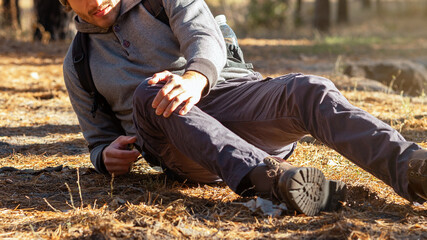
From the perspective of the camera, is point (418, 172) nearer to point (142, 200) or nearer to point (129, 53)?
point (142, 200)

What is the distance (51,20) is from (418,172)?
9172 millimetres

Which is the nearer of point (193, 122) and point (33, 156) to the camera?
point (193, 122)

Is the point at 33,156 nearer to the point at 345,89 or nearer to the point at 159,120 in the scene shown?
the point at 159,120

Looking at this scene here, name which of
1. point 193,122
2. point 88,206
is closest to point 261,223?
point 193,122

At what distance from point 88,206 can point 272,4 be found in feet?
56.3

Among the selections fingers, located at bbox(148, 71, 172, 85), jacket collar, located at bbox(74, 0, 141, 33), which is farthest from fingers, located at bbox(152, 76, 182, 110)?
jacket collar, located at bbox(74, 0, 141, 33)

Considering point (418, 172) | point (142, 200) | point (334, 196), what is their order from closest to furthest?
point (418, 172) → point (334, 196) → point (142, 200)

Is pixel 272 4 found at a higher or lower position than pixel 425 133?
lower

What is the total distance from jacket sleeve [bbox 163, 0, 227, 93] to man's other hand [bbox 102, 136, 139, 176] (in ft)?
1.92

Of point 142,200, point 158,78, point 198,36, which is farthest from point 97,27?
point 142,200

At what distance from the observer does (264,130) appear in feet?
9.16

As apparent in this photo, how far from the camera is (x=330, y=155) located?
12.5 feet

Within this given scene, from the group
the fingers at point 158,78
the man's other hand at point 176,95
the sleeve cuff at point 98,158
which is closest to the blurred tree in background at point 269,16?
the sleeve cuff at point 98,158

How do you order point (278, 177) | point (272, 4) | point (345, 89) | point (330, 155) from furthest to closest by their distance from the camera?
point (272, 4), point (345, 89), point (330, 155), point (278, 177)
